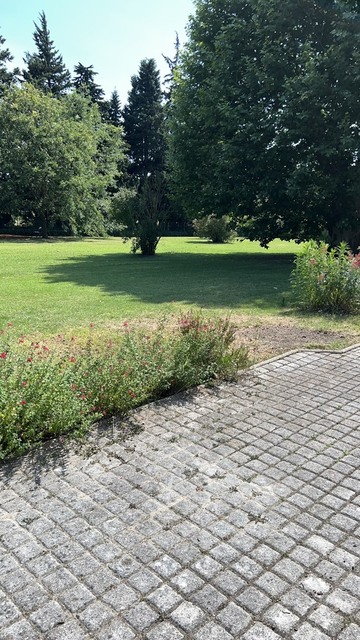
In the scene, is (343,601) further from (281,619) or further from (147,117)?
(147,117)

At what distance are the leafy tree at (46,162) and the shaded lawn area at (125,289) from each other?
18.7 m

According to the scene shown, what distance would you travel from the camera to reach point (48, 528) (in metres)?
2.52

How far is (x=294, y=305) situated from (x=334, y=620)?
7535 mm

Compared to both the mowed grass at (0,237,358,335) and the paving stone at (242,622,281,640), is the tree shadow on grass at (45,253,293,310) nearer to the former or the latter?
the mowed grass at (0,237,358,335)

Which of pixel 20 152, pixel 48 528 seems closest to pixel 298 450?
pixel 48 528

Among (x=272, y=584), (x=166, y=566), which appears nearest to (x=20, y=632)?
(x=166, y=566)

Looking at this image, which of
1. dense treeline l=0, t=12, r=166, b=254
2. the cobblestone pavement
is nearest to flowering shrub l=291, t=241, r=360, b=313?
the cobblestone pavement

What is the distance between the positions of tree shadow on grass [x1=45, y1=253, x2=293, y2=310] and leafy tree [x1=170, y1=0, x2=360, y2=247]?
2571 mm

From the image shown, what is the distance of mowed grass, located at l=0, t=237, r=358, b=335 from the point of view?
8031 mm

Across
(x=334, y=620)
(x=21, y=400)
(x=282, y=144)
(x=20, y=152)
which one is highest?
(x=20, y=152)

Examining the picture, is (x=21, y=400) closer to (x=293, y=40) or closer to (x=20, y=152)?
(x=293, y=40)

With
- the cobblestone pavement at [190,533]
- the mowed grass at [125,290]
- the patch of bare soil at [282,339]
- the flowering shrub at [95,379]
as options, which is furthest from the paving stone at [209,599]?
the mowed grass at [125,290]

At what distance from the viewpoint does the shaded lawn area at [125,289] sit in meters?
8.14

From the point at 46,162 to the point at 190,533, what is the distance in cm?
3570
